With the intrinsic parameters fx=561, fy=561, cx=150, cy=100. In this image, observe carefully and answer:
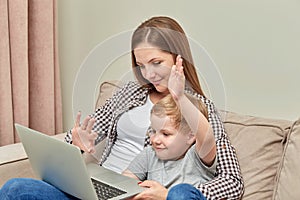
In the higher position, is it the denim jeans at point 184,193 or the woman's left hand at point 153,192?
the denim jeans at point 184,193

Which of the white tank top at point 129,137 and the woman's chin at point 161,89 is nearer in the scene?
the woman's chin at point 161,89

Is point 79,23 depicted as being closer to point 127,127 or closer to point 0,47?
point 0,47

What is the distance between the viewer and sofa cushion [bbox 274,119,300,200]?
160 centimetres

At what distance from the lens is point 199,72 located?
1488mm

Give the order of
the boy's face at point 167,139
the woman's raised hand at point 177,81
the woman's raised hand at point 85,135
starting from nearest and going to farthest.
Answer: the woman's raised hand at point 177,81, the boy's face at point 167,139, the woman's raised hand at point 85,135

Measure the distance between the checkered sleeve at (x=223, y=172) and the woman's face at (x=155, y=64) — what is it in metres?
0.19

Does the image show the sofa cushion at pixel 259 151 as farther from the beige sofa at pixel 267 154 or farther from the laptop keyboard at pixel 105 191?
the laptop keyboard at pixel 105 191

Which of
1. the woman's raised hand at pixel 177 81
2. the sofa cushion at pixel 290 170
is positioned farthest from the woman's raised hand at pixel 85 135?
the sofa cushion at pixel 290 170

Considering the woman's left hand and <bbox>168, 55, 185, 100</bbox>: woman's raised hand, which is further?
the woman's left hand

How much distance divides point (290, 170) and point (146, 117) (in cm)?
45

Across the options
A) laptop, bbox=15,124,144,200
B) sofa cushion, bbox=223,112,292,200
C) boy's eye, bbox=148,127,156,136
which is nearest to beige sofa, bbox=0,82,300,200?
sofa cushion, bbox=223,112,292,200

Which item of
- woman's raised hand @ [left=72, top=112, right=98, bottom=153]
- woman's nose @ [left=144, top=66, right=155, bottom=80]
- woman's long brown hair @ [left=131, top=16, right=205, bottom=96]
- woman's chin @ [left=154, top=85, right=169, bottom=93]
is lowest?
woman's raised hand @ [left=72, top=112, right=98, bottom=153]

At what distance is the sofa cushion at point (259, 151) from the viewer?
1.69m

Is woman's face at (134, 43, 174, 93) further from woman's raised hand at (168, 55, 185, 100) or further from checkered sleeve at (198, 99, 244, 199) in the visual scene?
checkered sleeve at (198, 99, 244, 199)
